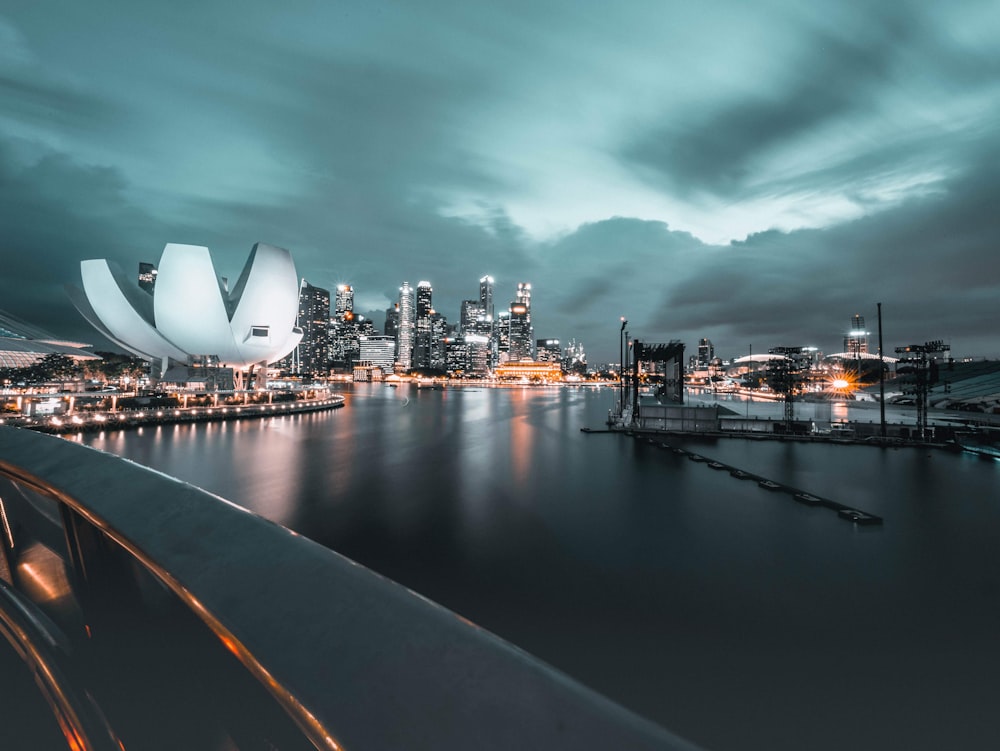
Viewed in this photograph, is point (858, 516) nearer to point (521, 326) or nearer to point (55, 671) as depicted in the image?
point (55, 671)

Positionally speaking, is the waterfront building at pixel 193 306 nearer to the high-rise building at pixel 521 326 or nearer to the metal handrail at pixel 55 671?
the metal handrail at pixel 55 671

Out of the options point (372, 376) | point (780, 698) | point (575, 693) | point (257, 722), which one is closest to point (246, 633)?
point (257, 722)

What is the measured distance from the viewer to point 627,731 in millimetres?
657

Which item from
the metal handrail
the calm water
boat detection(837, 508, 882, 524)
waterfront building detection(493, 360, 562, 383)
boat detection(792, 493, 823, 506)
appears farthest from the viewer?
waterfront building detection(493, 360, 562, 383)

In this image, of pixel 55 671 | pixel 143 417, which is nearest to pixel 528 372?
pixel 143 417

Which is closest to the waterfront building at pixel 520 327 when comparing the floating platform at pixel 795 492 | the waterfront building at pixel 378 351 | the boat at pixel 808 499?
the waterfront building at pixel 378 351

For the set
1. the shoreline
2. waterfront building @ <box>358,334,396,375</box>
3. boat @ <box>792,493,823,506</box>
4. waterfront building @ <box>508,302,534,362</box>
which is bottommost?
boat @ <box>792,493,823,506</box>

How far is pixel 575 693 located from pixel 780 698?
5969 mm

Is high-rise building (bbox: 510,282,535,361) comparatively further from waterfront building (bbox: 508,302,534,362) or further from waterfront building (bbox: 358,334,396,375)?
waterfront building (bbox: 358,334,396,375)

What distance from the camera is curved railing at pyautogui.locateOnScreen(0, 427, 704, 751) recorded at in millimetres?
702

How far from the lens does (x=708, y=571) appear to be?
26.4 ft

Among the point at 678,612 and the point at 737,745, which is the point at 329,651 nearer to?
the point at 737,745

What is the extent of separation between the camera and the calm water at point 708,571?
4941mm

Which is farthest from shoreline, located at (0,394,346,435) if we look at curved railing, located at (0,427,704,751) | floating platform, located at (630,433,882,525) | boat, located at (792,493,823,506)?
boat, located at (792,493,823,506)
